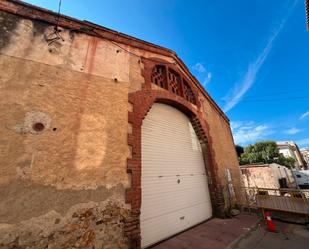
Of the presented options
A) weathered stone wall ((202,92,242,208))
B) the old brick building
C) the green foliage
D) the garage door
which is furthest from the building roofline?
the green foliage

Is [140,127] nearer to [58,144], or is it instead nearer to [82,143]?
[82,143]

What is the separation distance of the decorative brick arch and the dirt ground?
76.3 inches

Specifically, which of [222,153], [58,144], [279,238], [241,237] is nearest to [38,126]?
[58,144]

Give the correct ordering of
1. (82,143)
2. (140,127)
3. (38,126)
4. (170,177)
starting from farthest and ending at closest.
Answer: (170,177) → (140,127) → (82,143) → (38,126)

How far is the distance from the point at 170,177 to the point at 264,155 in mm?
30115

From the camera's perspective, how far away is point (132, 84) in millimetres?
5371

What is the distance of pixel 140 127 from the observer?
490cm

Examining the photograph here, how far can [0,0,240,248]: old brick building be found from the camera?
117 inches

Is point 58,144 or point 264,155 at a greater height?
point 264,155

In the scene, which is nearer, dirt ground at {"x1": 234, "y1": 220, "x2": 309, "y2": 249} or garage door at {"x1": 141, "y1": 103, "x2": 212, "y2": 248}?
dirt ground at {"x1": 234, "y1": 220, "x2": 309, "y2": 249}

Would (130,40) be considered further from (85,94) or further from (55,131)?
(55,131)

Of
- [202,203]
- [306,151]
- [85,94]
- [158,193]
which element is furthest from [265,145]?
[306,151]

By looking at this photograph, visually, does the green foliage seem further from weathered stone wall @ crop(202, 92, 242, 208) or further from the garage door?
the garage door

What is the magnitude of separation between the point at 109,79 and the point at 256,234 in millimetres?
6747
